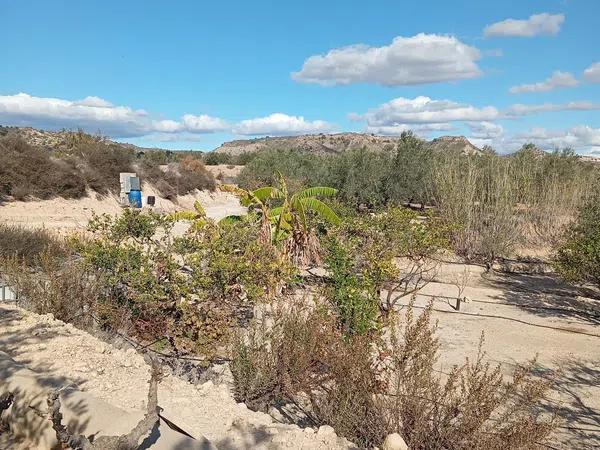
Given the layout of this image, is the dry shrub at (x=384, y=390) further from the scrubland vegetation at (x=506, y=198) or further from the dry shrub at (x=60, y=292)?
the scrubland vegetation at (x=506, y=198)

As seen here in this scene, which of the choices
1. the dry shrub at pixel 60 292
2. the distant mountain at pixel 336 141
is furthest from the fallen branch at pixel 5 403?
the distant mountain at pixel 336 141

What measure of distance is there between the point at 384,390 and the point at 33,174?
21.0 m

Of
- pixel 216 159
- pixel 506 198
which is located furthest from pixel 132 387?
pixel 216 159

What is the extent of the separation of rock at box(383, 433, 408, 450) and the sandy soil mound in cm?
32

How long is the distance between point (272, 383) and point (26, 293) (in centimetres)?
388

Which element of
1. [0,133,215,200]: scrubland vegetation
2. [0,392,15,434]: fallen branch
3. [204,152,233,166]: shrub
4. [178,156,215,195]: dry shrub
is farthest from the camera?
[204,152,233,166]: shrub

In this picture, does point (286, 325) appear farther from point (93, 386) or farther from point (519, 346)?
point (519, 346)

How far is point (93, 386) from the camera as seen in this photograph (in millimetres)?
4531

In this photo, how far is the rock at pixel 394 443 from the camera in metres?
3.87

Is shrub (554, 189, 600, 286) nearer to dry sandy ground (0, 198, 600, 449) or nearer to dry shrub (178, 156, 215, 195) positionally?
dry sandy ground (0, 198, 600, 449)

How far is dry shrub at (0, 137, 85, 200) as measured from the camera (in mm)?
19938

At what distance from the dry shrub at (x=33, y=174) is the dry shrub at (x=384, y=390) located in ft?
60.8

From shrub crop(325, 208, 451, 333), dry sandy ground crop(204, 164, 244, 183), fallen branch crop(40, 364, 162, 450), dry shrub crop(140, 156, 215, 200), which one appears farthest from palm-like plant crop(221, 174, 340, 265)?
Result: dry sandy ground crop(204, 164, 244, 183)

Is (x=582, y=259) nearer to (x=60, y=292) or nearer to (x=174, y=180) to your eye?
(x=60, y=292)
